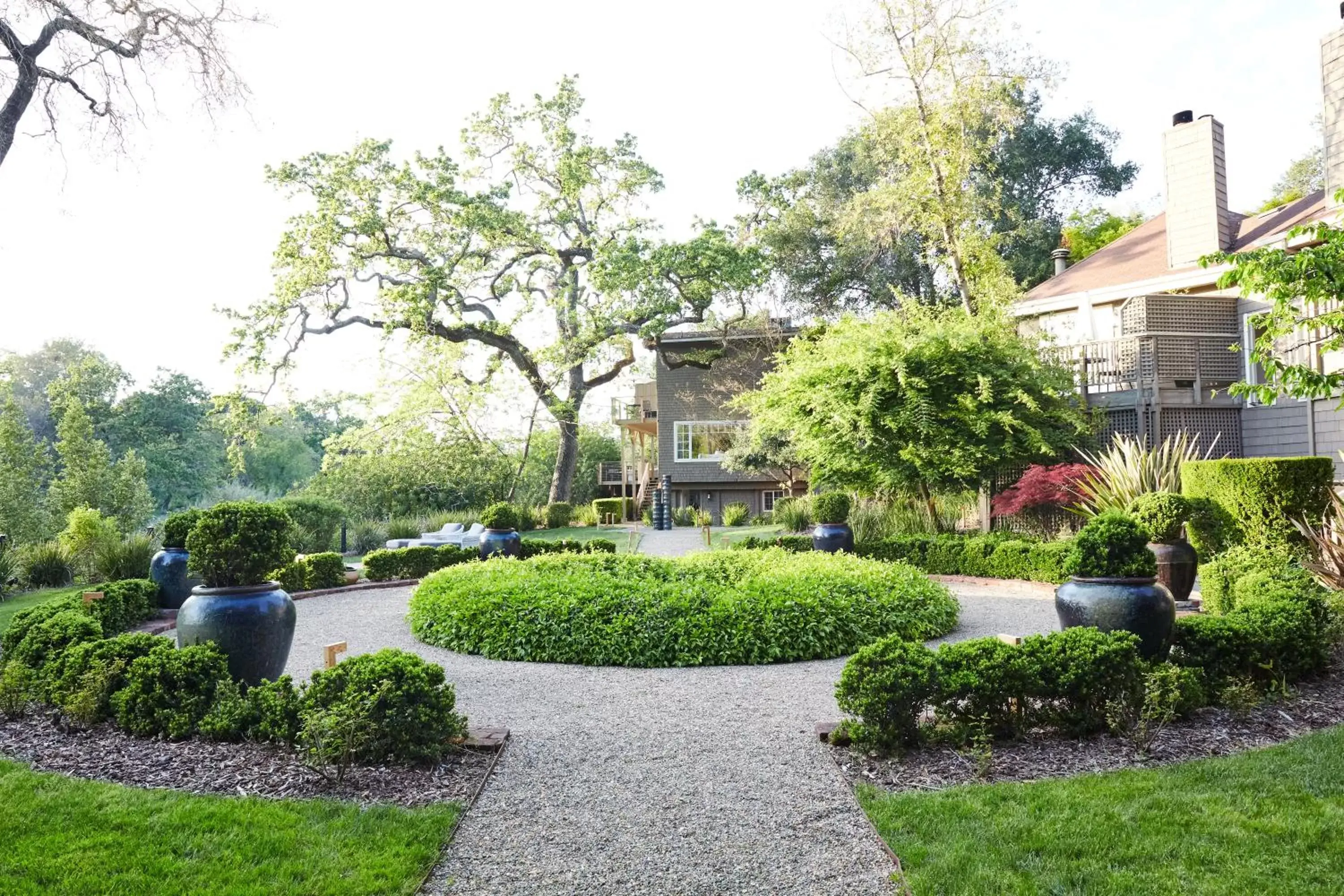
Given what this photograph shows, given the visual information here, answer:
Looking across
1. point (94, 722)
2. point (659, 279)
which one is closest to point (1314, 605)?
point (94, 722)

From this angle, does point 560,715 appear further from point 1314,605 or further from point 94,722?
point 1314,605

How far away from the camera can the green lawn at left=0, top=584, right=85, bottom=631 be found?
35.9ft

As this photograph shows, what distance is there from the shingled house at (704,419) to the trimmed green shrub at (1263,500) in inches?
680

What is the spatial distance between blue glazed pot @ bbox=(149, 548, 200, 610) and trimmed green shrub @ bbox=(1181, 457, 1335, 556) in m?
12.1

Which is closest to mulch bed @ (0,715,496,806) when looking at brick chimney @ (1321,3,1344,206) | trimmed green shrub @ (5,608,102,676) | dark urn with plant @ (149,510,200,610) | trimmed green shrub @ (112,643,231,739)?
trimmed green shrub @ (112,643,231,739)

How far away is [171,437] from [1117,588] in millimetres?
44399

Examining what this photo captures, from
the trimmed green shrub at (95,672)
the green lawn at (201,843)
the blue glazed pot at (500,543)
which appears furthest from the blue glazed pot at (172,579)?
the green lawn at (201,843)

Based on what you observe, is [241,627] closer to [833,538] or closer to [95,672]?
[95,672]

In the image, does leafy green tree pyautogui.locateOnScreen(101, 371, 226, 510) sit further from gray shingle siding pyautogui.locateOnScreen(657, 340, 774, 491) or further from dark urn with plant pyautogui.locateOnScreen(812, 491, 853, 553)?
dark urn with plant pyautogui.locateOnScreen(812, 491, 853, 553)

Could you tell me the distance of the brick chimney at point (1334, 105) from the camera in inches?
440

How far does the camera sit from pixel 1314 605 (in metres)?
6.29

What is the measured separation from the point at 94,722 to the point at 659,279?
19.5m

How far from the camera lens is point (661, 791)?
4457 mm

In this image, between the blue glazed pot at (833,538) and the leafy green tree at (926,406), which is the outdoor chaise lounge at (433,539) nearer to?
the blue glazed pot at (833,538)
